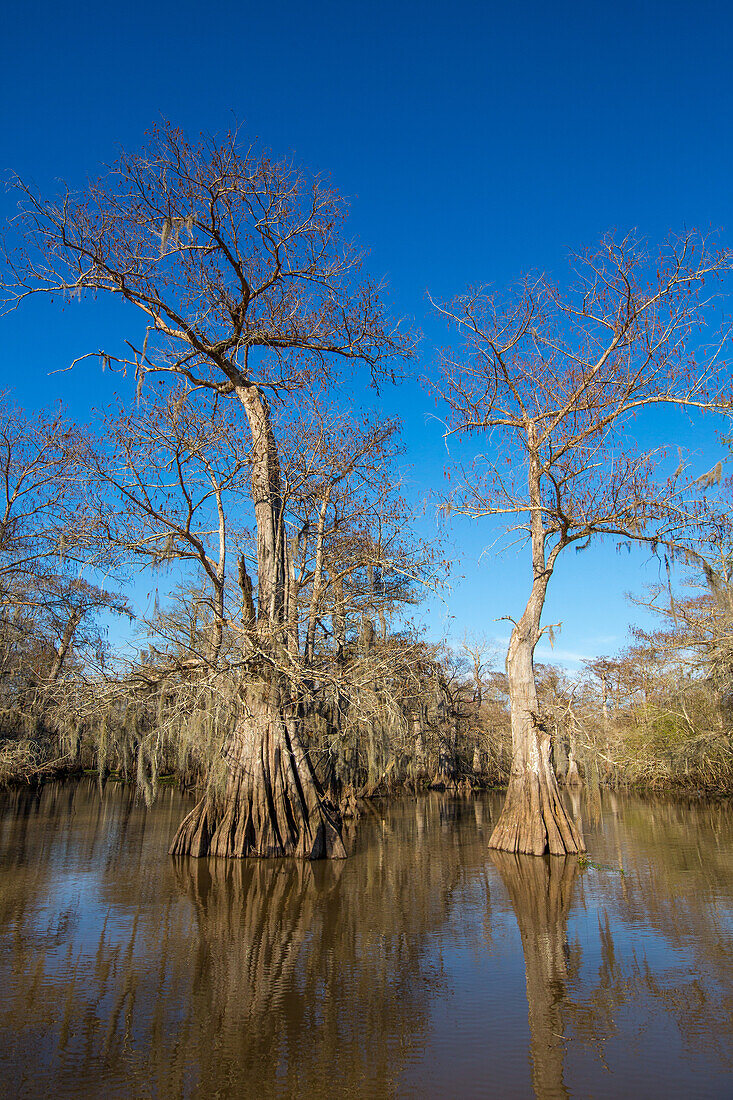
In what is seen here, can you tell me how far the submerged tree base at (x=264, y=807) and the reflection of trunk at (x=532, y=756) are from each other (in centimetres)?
288

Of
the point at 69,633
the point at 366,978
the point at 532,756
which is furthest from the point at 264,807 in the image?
the point at 69,633

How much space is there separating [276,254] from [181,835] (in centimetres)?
937

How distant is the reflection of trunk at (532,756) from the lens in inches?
420

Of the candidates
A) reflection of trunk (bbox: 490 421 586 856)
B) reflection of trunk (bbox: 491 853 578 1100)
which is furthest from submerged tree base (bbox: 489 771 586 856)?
reflection of trunk (bbox: 491 853 578 1100)

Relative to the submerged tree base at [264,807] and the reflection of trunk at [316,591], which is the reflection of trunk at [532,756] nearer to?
the submerged tree base at [264,807]

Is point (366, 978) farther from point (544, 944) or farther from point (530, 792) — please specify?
point (530, 792)

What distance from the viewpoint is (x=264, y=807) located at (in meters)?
10.6

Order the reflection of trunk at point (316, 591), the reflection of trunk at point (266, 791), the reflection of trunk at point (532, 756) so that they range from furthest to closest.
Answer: the reflection of trunk at point (316, 591), the reflection of trunk at point (532, 756), the reflection of trunk at point (266, 791)

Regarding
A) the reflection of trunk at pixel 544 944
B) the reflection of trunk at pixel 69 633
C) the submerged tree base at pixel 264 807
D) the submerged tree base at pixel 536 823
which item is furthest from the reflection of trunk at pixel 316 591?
the reflection of trunk at pixel 69 633

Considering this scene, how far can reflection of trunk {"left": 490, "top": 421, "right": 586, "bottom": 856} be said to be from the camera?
10.7 metres

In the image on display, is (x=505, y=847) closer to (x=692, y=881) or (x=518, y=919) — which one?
(x=692, y=881)

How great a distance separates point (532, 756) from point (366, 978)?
6.72m

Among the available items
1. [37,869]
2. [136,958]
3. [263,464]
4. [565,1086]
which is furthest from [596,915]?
[263,464]

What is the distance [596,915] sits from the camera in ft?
Result: 22.6
